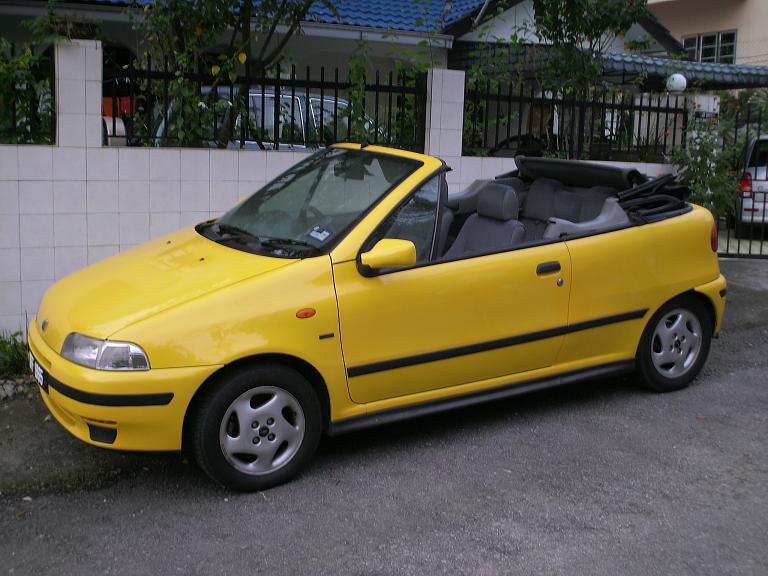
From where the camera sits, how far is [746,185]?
12.7 metres

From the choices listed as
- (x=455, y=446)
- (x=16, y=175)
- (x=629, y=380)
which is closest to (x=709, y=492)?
(x=455, y=446)

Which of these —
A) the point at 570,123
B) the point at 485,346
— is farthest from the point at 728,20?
the point at 485,346

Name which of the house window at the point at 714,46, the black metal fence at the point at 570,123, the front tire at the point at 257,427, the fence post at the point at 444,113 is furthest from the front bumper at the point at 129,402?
the house window at the point at 714,46

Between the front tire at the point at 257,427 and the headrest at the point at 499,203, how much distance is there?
1952 millimetres

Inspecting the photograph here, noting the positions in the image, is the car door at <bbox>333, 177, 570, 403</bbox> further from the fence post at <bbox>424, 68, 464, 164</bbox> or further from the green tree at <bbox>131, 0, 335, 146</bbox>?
the fence post at <bbox>424, 68, 464, 164</bbox>

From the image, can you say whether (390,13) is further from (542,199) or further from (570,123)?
(542,199)

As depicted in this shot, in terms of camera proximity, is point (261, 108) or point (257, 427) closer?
point (257, 427)

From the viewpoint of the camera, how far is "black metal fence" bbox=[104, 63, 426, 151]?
7.18m

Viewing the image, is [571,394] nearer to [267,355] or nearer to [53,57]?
[267,355]

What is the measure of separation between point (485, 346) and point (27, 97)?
13.4ft

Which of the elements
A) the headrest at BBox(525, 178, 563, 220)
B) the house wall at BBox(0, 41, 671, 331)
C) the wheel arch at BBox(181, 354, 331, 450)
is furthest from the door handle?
the house wall at BBox(0, 41, 671, 331)

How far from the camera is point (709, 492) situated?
4570 mm

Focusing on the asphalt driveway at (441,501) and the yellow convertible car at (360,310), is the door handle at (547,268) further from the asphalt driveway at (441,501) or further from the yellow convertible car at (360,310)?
the asphalt driveway at (441,501)

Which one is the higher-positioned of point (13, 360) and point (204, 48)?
point (204, 48)
